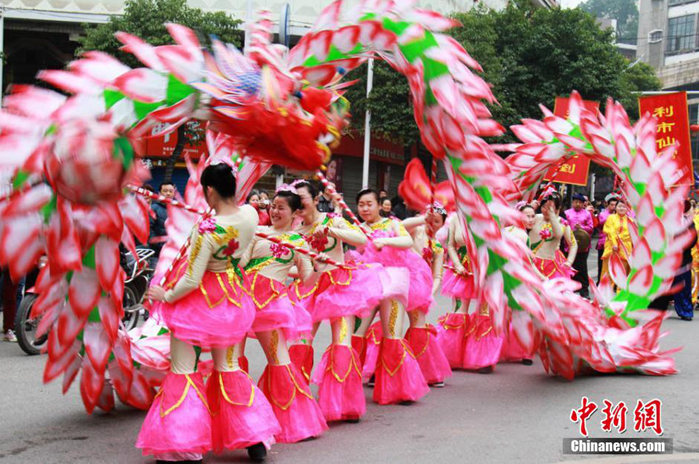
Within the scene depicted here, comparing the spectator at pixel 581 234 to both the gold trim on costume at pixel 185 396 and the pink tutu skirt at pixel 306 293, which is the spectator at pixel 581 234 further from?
the gold trim on costume at pixel 185 396

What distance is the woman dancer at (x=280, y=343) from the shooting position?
531 centimetres

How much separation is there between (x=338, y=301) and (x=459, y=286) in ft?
8.53

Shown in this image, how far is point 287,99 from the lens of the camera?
4492 mm

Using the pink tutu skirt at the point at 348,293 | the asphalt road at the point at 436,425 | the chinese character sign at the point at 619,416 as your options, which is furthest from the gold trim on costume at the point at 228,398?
the chinese character sign at the point at 619,416

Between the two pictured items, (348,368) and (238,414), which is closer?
(238,414)

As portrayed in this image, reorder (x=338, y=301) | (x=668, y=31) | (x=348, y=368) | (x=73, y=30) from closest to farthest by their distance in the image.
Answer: (x=348, y=368)
(x=338, y=301)
(x=73, y=30)
(x=668, y=31)

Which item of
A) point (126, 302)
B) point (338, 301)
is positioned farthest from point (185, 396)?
point (126, 302)

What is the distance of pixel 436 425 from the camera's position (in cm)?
578

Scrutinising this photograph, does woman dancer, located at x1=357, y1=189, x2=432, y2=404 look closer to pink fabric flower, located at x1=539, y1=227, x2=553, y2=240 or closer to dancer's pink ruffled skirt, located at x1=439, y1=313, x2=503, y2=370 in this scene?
dancer's pink ruffled skirt, located at x1=439, y1=313, x2=503, y2=370

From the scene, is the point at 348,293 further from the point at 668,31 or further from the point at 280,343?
the point at 668,31

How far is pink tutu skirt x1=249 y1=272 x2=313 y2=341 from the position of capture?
5.34 metres

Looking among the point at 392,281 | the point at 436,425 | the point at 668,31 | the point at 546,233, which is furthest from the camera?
the point at 668,31

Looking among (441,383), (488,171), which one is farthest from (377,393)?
(488,171)

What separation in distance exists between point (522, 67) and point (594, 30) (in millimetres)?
3449
